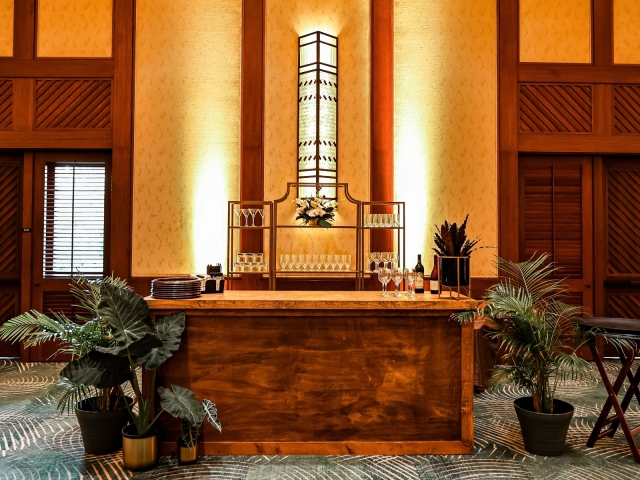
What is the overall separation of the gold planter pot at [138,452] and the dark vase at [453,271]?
6.63 ft

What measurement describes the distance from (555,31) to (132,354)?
18.0 feet

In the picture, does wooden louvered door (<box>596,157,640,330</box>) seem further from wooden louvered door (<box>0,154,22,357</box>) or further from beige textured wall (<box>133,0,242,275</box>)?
wooden louvered door (<box>0,154,22,357</box>)

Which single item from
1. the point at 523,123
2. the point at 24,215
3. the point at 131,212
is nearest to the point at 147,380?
the point at 131,212

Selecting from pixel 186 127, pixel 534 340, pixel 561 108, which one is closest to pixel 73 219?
pixel 186 127

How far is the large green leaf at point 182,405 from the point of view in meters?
2.63

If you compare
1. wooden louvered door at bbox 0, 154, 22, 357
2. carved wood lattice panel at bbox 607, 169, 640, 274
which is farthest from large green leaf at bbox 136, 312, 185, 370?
carved wood lattice panel at bbox 607, 169, 640, 274

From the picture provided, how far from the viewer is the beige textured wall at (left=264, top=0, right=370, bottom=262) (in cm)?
536

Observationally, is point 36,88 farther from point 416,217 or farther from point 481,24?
point 481,24

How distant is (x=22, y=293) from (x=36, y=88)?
2.27m

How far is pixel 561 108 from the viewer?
212 inches

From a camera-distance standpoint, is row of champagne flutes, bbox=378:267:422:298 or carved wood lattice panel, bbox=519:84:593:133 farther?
carved wood lattice panel, bbox=519:84:593:133

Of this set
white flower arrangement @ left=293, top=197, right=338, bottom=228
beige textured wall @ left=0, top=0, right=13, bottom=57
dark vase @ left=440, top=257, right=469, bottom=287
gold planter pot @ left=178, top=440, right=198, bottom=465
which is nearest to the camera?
gold planter pot @ left=178, top=440, right=198, bottom=465

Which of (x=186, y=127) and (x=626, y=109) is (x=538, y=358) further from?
Result: (x=186, y=127)

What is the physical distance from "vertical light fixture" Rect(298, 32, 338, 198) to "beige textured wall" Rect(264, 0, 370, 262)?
9 centimetres
